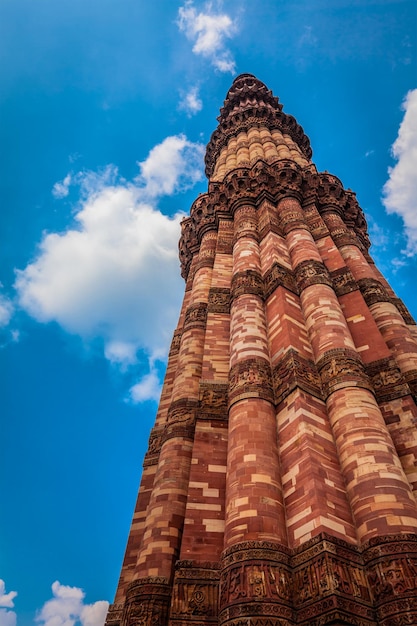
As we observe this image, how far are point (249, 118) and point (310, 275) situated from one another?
1779 centimetres

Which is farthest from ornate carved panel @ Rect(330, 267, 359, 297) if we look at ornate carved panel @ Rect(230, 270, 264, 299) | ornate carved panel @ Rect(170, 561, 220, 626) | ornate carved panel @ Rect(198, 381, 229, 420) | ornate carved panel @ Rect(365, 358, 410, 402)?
ornate carved panel @ Rect(170, 561, 220, 626)

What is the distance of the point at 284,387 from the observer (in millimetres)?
8391

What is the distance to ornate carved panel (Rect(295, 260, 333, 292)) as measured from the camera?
37.2 feet

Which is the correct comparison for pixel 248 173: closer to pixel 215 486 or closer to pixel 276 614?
pixel 215 486

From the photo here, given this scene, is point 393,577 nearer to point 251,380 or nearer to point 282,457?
point 282,457

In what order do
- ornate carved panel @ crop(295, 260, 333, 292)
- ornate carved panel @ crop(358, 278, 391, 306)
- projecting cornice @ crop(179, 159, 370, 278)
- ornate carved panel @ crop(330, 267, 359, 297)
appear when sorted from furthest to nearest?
projecting cornice @ crop(179, 159, 370, 278) → ornate carved panel @ crop(358, 278, 391, 306) → ornate carved panel @ crop(330, 267, 359, 297) → ornate carved panel @ crop(295, 260, 333, 292)

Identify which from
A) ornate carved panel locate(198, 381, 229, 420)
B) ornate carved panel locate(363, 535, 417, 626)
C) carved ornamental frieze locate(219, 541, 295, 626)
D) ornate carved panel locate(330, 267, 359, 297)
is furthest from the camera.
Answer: ornate carved panel locate(330, 267, 359, 297)

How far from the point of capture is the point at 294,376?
27.2 feet

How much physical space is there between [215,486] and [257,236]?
8.94 m

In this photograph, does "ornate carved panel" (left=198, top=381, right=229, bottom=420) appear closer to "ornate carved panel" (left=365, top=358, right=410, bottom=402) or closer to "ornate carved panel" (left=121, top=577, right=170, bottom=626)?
"ornate carved panel" (left=365, top=358, right=410, bottom=402)

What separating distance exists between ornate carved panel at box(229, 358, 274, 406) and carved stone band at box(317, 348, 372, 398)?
982 mm

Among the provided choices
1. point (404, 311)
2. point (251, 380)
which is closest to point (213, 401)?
point (251, 380)

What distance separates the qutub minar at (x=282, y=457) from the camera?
5410mm

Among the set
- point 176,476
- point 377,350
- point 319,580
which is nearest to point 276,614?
point 319,580
